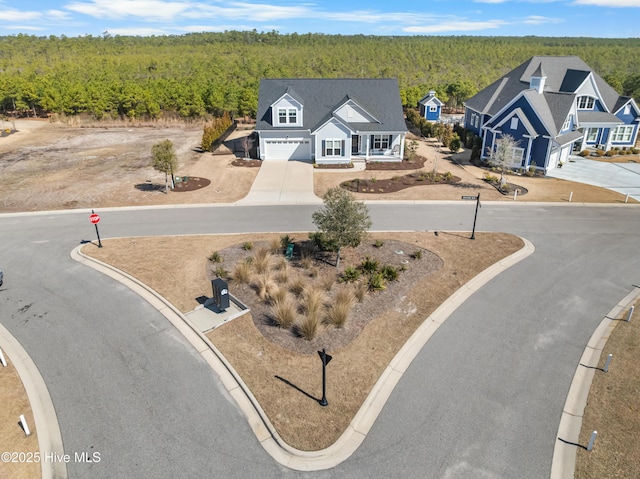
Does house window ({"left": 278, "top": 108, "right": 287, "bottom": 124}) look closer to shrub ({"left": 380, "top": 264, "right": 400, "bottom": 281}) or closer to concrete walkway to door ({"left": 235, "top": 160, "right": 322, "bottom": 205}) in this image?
concrete walkway to door ({"left": 235, "top": 160, "right": 322, "bottom": 205})

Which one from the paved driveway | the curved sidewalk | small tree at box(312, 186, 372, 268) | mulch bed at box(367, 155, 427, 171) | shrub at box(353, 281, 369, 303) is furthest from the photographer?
mulch bed at box(367, 155, 427, 171)

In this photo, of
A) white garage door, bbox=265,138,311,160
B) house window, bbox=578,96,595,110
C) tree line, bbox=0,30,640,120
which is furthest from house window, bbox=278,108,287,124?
house window, bbox=578,96,595,110

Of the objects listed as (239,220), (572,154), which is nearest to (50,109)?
(239,220)

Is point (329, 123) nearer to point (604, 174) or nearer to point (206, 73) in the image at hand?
point (604, 174)

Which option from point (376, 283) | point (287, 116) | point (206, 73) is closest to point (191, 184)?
point (287, 116)

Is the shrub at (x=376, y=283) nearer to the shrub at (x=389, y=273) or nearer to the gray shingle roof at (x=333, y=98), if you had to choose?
the shrub at (x=389, y=273)

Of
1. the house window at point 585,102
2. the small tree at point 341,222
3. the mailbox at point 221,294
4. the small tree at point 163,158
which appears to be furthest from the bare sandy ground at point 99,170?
the house window at point 585,102
